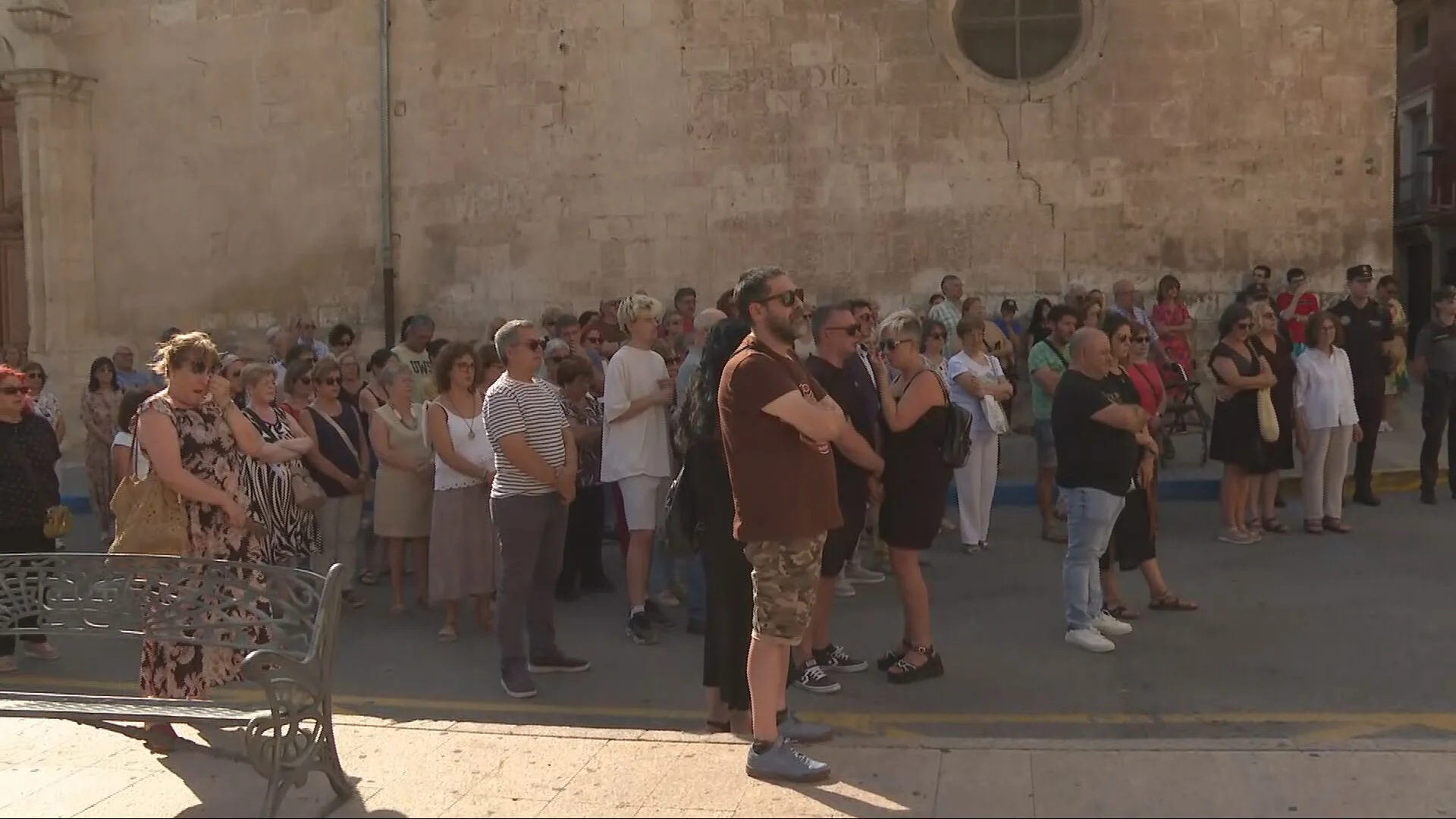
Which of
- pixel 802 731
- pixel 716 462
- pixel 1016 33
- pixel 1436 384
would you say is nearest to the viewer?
pixel 802 731

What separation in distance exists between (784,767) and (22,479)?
4.33 metres

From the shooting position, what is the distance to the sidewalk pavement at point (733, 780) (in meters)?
3.84

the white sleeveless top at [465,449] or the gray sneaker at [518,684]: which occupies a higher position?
the white sleeveless top at [465,449]

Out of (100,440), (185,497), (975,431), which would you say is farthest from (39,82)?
(185,497)

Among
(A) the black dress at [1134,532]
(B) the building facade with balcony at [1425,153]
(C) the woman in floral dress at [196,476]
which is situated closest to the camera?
(C) the woman in floral dress at [196,476]

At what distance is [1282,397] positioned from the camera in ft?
27.8

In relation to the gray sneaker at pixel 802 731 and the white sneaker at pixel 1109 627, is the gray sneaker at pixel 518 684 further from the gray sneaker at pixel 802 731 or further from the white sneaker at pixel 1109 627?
the white sneaker at pixel 1109 627

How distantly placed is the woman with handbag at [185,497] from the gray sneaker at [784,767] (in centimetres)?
181

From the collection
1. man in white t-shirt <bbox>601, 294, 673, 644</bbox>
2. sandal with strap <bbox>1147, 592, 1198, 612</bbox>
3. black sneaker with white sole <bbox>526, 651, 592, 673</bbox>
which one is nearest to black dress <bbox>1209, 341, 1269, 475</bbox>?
sandal with strap <bbox>1147, 592, 1198, 612</bbox>

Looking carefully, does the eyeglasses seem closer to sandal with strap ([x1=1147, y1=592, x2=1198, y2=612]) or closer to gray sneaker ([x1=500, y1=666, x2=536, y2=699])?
gray sneaker ([x1=500, y1=666, x2=536, y2=699])

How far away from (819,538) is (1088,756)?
1.20 meters

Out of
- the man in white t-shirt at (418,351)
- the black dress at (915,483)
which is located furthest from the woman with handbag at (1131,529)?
the man in white t-shirt at (418,351)

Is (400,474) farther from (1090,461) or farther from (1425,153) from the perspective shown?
(1425,153)

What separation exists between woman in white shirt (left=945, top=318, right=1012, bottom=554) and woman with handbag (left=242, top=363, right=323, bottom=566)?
416 cm
